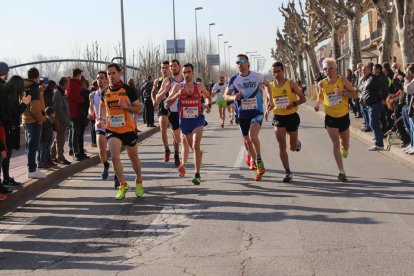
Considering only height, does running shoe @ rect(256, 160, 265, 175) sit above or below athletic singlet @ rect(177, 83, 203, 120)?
below

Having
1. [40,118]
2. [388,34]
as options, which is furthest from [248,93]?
[388,34]

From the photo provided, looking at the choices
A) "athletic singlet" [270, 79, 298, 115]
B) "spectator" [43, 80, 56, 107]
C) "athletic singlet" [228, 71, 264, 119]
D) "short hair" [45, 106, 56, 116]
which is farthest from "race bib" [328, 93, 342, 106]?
"spectator" [43, 80, 56, 107]

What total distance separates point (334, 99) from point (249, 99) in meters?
1.35

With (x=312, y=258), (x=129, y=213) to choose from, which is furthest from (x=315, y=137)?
(x=312, y=258)

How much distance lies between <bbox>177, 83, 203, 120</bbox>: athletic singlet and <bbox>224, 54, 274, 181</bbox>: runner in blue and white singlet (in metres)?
0.50

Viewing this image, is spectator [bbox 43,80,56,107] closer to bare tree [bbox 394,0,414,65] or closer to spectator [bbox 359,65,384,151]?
spectator [bbox 359,65,384,151]

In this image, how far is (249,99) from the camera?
34.8ft

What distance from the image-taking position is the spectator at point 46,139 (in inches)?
470

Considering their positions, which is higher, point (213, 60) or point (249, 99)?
point (213, 60)

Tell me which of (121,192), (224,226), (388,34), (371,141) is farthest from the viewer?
(388,34)

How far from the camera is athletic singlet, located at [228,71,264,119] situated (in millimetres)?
Result: 10602

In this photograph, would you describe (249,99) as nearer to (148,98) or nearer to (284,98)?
(284,98)

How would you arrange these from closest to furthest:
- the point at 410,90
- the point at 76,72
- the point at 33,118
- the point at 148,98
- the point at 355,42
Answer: the point at 33,118 < the point at 410,90 < the point at 76,72 < the point at 148,98 < the point at 355,42

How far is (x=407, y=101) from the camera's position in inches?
493
